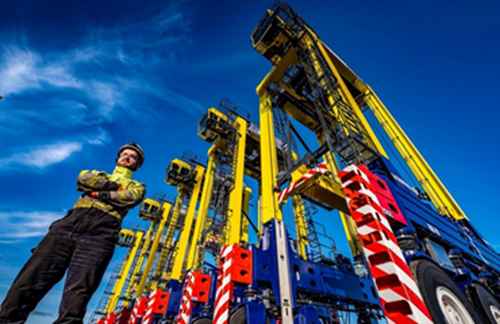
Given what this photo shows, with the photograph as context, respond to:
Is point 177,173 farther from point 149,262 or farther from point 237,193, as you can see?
point 237,193

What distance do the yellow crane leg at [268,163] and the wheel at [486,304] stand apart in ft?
10.1

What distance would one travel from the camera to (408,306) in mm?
1711

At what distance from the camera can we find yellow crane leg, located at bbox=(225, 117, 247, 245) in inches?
291

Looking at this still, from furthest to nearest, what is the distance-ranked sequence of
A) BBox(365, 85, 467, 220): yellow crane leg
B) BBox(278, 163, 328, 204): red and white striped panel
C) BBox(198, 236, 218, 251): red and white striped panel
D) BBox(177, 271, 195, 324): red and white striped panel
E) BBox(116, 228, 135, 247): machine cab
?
BBox(116, 228, 135, 247): machine cab
BBox(198, 236, 218, 251): red and white striped panel
BBox(365, 85, 467, 220): yellow crane leg
BBox(177, 271, 195, 324): red and white striped panel
BBox(278, 163, 328, 204): red and white striped panel

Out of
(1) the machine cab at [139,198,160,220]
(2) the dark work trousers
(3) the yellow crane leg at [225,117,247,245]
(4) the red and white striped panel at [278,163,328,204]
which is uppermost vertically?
(1) the machine cab at [139,198,160,220]

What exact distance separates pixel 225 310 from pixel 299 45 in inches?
289

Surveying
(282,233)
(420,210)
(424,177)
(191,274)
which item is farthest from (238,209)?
(424,177)

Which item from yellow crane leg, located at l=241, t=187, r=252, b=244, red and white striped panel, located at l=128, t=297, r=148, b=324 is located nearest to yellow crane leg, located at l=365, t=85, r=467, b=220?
yellow crane leg, located at l=241, t=187, r=252, b=244

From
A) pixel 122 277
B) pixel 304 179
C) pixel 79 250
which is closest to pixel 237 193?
pixel 304 179

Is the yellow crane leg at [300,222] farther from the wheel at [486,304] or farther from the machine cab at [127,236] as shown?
the machine cab at [127,236]

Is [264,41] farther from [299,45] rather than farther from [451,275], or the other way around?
[451,275]

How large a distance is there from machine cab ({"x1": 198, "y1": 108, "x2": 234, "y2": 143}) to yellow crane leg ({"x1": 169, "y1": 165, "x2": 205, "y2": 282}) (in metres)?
2.91

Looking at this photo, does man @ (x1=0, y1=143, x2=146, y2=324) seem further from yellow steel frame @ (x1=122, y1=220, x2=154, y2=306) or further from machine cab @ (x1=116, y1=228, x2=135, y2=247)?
machine cab @ (x1=116, y1=228, x2=135, y2=247)

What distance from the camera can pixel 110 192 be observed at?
1635mm
